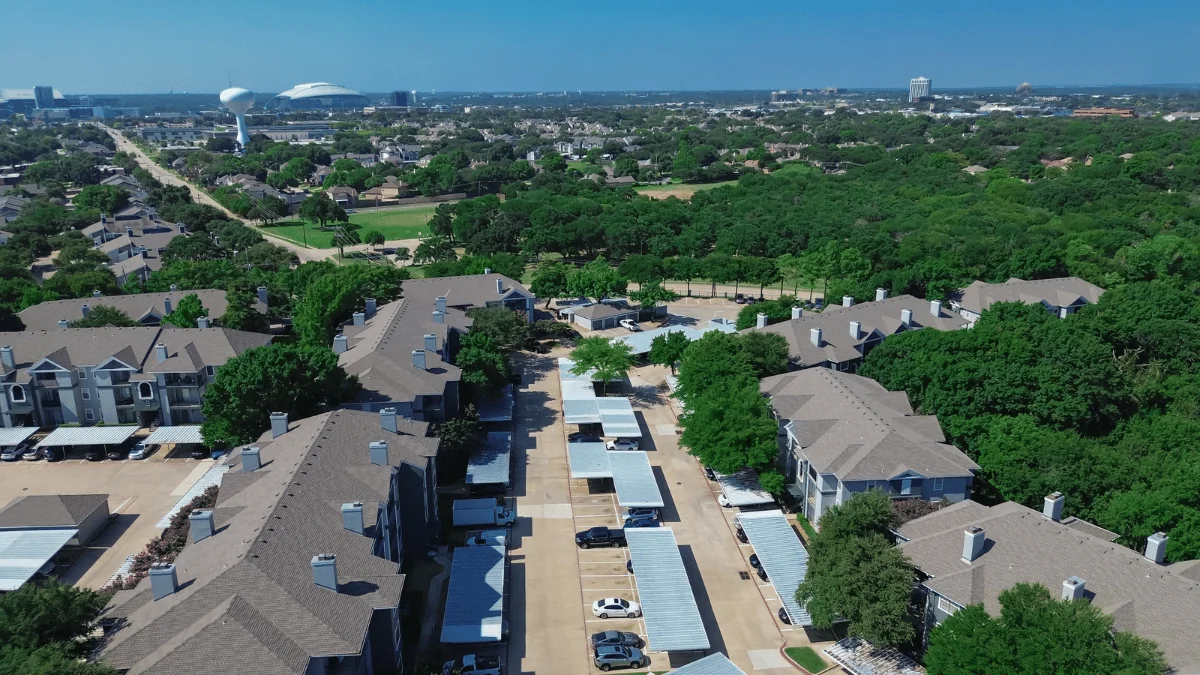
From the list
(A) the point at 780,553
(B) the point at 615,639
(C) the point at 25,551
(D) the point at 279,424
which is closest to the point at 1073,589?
(A) the point at 780,553

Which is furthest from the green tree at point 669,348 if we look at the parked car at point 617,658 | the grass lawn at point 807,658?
the parked car at point 617,658

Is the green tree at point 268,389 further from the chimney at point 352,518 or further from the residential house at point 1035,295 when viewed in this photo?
the residential house at point 1035,295

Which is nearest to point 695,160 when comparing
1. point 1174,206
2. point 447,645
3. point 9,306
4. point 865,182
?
point 865,182

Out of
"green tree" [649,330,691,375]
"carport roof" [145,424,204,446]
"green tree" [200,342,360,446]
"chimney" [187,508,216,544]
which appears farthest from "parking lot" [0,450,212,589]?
"green tree" [649,330,691,375]

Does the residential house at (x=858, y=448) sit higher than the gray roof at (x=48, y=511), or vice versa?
the residential house at (x=858, y=448)

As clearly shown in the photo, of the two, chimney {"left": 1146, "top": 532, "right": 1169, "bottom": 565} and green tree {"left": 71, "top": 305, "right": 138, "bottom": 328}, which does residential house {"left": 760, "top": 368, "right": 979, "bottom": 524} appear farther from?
green tree {"left": 71, "top": 305, "right": 138, "bottom": 328}

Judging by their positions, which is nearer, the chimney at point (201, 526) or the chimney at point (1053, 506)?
the chimney at point (201, 526)

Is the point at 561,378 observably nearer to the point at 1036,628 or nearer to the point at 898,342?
the point at 898,342
